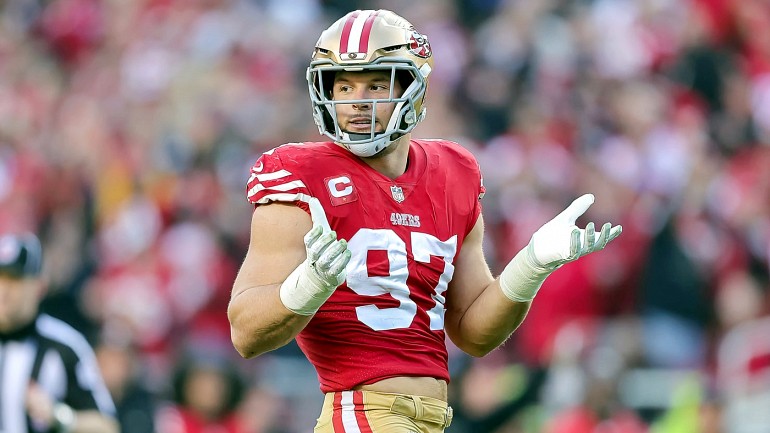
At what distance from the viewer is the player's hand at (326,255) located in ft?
10.6

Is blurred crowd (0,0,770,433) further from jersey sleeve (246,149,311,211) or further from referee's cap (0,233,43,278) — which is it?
jersey sleeve (246,149,311,211)

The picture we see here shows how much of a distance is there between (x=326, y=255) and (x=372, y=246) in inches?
15.1

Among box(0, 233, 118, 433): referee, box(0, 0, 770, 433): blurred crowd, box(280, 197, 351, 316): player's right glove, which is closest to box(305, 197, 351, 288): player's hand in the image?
box(280, 197, 351, 316): player's right glove

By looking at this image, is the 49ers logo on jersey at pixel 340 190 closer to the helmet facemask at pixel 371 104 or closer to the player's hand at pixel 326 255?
the helmet facemask at pixel 371 104

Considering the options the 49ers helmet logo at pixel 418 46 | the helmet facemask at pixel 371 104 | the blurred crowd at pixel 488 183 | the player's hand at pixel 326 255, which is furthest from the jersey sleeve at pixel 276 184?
the blurred crowd at pixel 488 183

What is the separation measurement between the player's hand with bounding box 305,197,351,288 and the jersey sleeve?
0.29 metres

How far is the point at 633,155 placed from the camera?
27.2ft

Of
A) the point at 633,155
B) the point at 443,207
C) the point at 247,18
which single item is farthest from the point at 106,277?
the point at 443,207

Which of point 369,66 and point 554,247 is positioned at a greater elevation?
point 369,66

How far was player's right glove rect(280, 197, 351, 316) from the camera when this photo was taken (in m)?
3.25

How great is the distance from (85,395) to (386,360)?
2.48 meters

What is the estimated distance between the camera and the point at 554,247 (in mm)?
3535

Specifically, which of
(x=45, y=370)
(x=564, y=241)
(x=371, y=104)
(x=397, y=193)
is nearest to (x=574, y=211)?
(x=564, y=241)

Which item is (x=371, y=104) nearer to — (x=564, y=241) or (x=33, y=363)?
(x=564, y=241)
